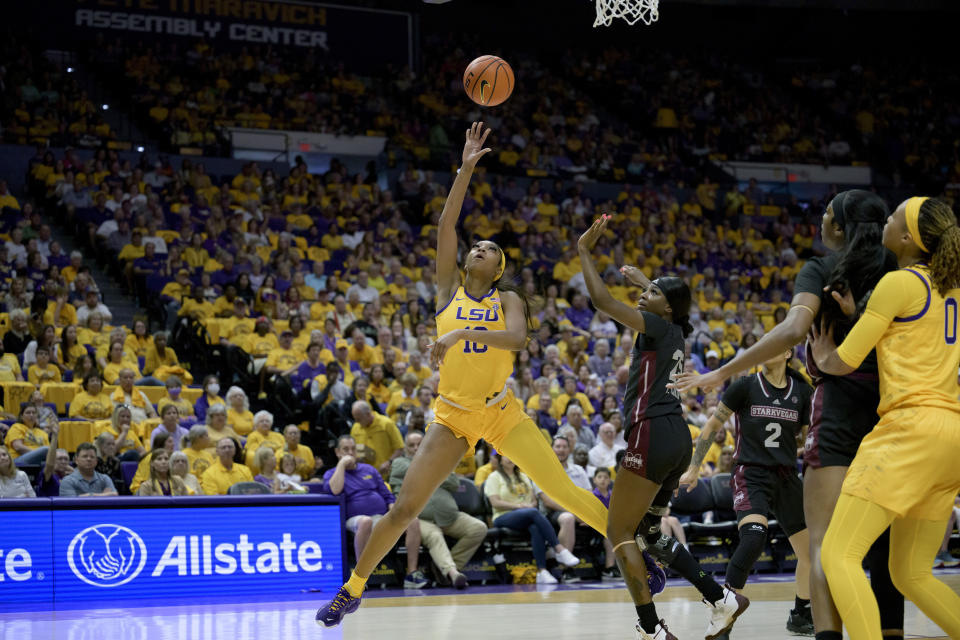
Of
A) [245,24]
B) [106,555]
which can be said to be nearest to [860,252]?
[106,555]

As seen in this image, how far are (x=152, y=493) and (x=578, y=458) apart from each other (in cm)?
477

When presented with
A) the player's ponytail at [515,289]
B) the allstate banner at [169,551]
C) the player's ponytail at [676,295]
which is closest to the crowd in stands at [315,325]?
the allstate banner at [169,551]

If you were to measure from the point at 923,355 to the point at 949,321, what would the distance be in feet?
0.60

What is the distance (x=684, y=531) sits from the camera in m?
12.3

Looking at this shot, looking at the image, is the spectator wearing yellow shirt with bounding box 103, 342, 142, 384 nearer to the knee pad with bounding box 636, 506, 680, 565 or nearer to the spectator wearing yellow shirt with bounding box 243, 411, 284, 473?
the spectator wearing yellow shirt with bounding box 243, 411, 284, 473

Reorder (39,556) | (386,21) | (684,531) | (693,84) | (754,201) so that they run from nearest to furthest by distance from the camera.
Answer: (39,556) → (684,531) → (754,201) → (386,21) → (693,84)

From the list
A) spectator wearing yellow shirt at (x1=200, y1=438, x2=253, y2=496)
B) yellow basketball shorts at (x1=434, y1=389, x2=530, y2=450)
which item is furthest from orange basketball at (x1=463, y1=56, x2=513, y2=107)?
spectator wearing yellow shirt at (x1=200, y1=438, x2=253, y2=496)

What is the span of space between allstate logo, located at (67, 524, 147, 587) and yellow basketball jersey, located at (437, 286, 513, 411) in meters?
4.20

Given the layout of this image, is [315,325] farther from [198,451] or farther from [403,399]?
[198,451]

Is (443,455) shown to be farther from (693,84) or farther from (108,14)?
(693,84)

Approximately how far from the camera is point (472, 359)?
650cm

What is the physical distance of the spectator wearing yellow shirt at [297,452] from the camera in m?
12.2

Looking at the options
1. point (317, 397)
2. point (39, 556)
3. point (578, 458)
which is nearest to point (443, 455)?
point (39, 556)

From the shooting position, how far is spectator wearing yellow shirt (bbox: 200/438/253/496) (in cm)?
1110
